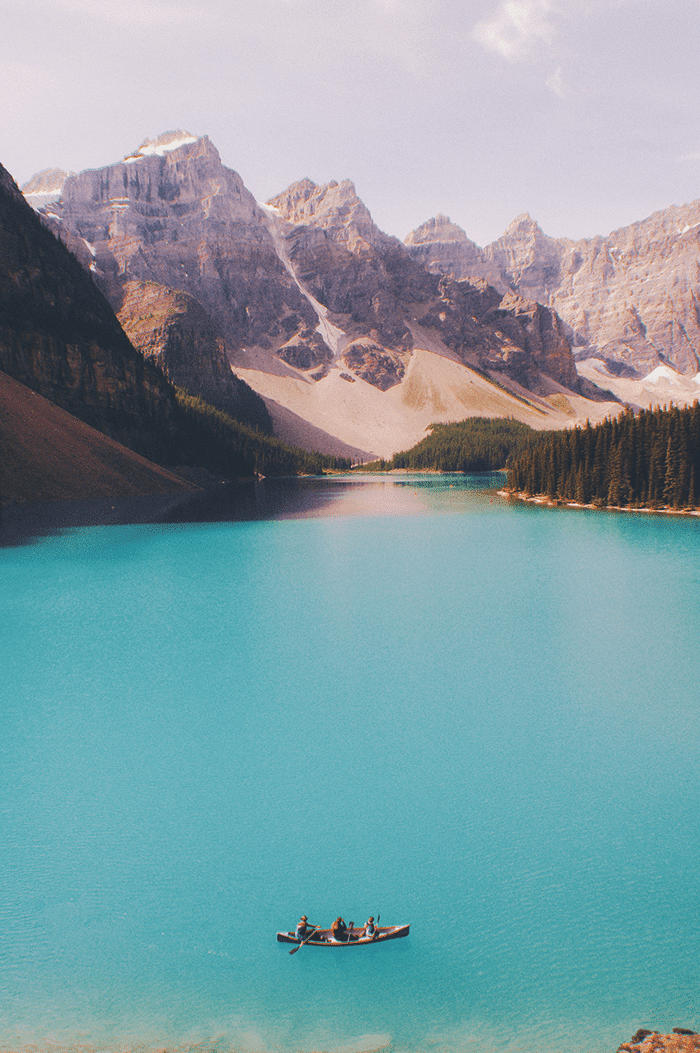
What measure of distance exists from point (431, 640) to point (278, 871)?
20535 millimetres

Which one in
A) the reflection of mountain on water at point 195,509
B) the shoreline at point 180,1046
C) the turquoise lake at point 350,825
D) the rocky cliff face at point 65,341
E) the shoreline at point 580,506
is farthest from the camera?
the rocky cliff face at point 65,341

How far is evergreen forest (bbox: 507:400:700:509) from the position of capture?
3634 inches

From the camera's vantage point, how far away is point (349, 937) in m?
13.3

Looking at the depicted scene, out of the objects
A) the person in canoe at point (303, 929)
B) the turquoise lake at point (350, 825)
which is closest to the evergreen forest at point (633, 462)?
the turquoise lake at point (350, 825)

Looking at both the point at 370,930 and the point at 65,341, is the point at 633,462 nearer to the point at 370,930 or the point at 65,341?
the point at 370,930

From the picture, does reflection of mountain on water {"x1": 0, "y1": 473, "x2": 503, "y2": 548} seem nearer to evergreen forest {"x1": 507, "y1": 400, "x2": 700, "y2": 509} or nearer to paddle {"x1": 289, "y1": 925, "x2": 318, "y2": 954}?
evergreen forest {"x1": 507, "y1": 400, "x2": 700, "y2": 509}

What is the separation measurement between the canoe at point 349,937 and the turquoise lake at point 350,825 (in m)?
0.24

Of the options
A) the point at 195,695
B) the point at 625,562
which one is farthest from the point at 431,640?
the point at 625,562

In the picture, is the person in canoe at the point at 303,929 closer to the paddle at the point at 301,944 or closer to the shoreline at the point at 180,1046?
the paddle at the point at 301,944

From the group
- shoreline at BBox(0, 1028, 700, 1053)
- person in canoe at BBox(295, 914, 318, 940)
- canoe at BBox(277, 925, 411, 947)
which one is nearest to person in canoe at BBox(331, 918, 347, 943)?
canoe at BBox(277, 925, 411, 947)

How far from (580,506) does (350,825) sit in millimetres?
96930

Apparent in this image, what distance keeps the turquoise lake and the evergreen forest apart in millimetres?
56401

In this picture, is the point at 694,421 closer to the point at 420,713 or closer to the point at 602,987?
the point at 420,713

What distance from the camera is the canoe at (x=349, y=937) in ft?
43.4
